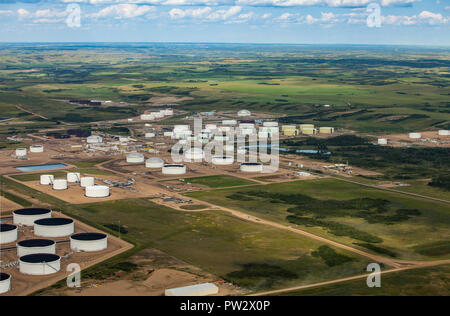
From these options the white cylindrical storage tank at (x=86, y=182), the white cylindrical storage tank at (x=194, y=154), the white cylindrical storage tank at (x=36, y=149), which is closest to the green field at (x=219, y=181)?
the white cylindrical storage tank at (x=86, y=182)

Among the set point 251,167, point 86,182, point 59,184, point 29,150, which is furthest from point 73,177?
point 29,150

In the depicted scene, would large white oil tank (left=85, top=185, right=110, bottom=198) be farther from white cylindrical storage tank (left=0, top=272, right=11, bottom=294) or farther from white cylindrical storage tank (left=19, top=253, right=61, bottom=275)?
white cylindrical storage tank (left=0, top=272, right=11, bottom=294)

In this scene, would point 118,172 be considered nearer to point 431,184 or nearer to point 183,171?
point 183,171

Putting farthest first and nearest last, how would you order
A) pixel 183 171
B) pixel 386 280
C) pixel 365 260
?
pixel 183 171, pixel 365 260, pixel 386 280

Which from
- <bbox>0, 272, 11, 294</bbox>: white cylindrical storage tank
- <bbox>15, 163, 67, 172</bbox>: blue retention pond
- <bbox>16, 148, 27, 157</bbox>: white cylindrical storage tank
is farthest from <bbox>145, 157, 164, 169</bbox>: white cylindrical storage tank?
<bbox>0, 272, 11, 294</bbox>: white cylindrical storage tank

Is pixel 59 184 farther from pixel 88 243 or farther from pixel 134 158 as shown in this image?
pixel 88 243
